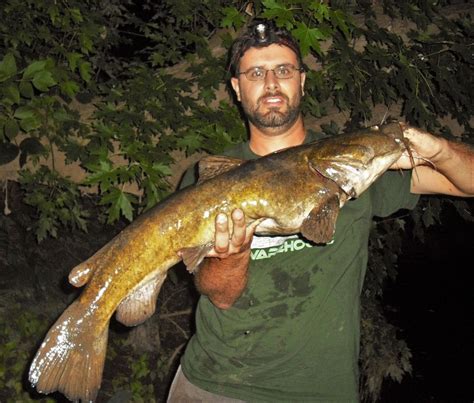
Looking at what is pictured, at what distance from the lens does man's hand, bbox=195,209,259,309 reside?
2.42 m

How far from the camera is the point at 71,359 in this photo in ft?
7.97

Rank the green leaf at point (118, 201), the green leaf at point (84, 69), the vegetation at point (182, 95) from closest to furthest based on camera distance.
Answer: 1. the green leaf at point (118, 201)
2. the vegetation at point (182, 95)
3. the green leaf at point (84, 69)

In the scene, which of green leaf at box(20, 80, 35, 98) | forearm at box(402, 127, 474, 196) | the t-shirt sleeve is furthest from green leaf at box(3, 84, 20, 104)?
forearm at box(402, 127, 474, 196)

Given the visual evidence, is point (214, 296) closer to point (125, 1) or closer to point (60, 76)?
point (60, 76)

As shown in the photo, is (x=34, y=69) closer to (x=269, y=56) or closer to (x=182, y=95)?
(x=182, y=95)

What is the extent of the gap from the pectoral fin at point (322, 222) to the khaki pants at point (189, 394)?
3.25ft

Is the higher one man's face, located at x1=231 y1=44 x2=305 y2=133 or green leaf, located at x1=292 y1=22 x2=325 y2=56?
green leaf, located at x1=292 y1=22 x2=325 y2=56

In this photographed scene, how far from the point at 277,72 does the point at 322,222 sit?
3.90 feet

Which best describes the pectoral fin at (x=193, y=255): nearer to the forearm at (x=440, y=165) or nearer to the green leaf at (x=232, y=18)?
the forearm at (x=440, y=165)

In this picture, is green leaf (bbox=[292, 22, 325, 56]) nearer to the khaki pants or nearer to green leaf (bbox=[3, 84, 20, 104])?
green leaf (bbox=[3, 84, 20, 104])

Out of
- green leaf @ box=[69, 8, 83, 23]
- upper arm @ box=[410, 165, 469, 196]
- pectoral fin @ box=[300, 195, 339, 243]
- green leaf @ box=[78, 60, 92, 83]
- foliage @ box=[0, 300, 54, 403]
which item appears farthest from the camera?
foliage @ box=[0, 300, 54, 403]

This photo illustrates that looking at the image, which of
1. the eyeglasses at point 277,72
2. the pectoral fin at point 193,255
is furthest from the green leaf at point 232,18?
the pectoral fin at point 193,255

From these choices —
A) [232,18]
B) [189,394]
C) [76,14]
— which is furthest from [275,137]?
[76,14]

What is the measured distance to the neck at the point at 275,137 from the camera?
10.1ft
